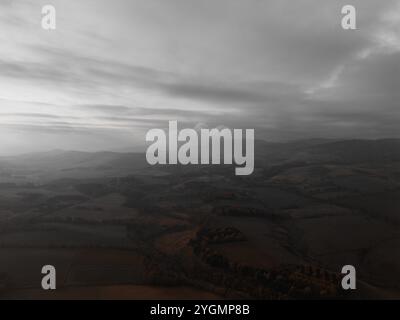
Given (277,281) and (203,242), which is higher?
(203,242)

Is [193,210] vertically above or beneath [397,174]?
beneath

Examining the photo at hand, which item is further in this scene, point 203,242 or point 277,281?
point 203,242

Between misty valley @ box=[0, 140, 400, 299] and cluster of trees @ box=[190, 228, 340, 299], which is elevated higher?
misty valley @ box=[0, 140, 400, 299]

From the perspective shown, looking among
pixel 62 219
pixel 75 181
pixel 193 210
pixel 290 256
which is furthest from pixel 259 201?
pixel 75 181

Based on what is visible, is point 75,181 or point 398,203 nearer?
point 398,203

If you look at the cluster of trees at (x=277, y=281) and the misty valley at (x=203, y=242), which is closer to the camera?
the cluster of trees at (x=277, y=281)

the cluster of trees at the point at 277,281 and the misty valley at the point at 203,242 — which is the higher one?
the misty valley at the point at 203,242

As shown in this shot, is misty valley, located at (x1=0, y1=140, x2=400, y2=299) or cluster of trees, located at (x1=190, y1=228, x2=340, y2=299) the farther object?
misty valley, located at (x1=0, y1=140, x2=400, y2=299)
